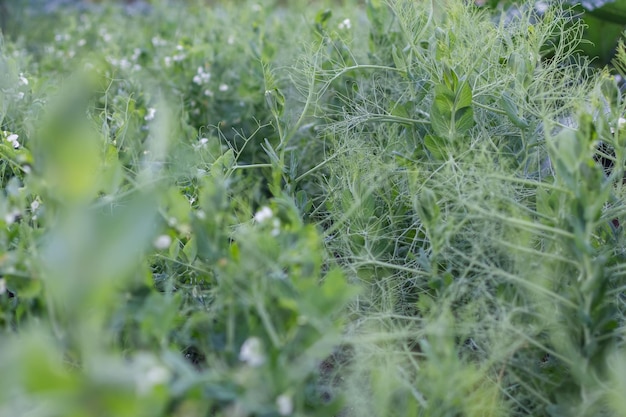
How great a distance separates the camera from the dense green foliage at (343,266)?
678mm

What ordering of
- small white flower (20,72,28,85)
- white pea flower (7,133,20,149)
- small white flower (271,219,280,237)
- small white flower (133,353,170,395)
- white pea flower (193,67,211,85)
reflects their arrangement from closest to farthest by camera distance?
small white flower (133,353,170,395)
small white flower (271,219,280,237)
white pea flower (7,133,20,149)
small white flower (20,72,28,85)
white pea flower (193,67,211,85)

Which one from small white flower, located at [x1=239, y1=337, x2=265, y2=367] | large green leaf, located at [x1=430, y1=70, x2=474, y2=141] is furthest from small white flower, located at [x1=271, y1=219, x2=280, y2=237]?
large green leaf, located at [x1=430, y1=70, x2=474, y2=141]

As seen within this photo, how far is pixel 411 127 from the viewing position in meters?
1.46

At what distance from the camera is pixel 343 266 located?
1.24 meters

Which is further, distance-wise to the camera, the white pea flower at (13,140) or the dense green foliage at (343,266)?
the white pea flower at (13,140)

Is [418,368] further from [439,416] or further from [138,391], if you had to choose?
[138,391]

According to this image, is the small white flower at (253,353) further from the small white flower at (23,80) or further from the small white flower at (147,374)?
the small white flower at (23,80)

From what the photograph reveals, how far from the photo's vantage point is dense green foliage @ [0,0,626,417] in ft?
2.23

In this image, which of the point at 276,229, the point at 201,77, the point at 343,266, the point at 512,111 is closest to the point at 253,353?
the point at 276,229

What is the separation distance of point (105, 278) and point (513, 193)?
752mm

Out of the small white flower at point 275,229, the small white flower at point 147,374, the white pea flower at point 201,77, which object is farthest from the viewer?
the white pea flower at point 201,77

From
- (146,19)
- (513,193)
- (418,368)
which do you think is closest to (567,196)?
(513,193)

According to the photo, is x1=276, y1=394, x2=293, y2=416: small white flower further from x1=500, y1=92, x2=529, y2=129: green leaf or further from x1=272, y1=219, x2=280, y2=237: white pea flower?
x1=500, y1=92, x2=529, y2=129: green leaf

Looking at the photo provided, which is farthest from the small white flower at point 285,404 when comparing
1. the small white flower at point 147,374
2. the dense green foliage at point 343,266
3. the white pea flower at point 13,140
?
the white pea flower at point 13,140
